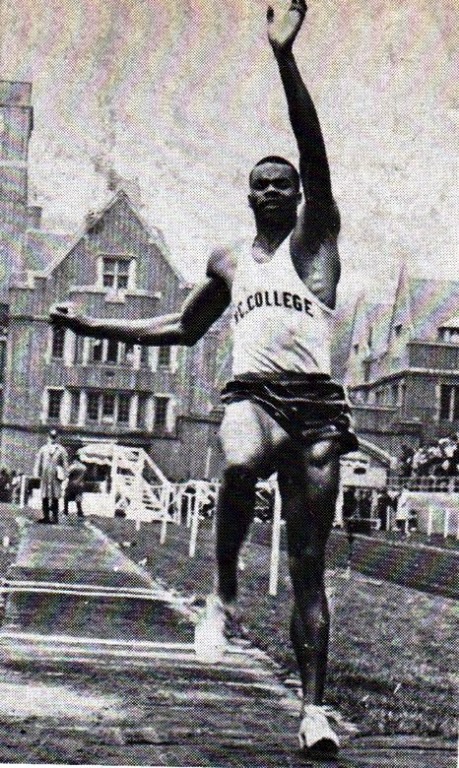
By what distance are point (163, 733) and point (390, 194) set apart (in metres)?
2.40

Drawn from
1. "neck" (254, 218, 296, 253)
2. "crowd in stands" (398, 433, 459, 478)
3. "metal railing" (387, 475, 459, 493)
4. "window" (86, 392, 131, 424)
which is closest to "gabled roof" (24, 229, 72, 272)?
"neck" (254, 218, 296, 253)

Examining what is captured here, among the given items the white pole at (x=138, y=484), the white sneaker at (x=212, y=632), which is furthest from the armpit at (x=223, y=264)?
the white pole at (x=138, y=484)

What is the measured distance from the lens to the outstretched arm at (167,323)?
354cm

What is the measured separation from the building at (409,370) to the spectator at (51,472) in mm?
3175

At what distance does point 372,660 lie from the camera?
511cm

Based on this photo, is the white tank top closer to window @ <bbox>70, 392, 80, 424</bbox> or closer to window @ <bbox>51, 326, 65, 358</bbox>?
window @ <bbox>70, 392, 80, 424</bbox>

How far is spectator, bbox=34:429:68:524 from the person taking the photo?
50.0 ft

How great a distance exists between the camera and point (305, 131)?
3.17 meters

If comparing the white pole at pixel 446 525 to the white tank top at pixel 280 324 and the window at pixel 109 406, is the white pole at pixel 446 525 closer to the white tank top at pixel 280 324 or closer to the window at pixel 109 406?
the window at pixel 109 406

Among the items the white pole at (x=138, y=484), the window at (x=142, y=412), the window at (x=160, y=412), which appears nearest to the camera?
the white pole at (x=138, y=484)

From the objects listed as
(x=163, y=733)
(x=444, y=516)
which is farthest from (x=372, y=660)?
(x=444, y=516)

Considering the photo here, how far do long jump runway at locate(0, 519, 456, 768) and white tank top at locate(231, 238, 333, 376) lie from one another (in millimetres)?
855

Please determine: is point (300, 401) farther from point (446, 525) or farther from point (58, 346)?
point (58, 346)

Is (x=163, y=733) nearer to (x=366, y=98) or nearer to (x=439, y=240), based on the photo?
(x=439, y=240)
